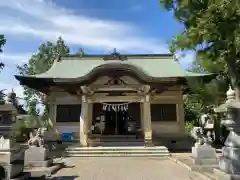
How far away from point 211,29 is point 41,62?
2783cm

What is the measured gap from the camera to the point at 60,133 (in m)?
17.2

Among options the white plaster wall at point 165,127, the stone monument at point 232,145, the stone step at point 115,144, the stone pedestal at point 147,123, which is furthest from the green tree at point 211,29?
the stone step at point 115,144

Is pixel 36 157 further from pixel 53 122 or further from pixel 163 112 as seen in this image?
pixel 163 112

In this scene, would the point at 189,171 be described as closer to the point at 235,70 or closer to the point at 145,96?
the point at 235,70

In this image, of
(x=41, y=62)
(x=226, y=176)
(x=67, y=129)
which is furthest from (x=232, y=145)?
(x=41, y=62)

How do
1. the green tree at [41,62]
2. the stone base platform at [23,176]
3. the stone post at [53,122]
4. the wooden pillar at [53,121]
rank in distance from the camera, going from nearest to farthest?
the stone base platform at [23,176] → the stone post at [53,122] → the wooden pillar at [53,121] → the green tree at [41,62]

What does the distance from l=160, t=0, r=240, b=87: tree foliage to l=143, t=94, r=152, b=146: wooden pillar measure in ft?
13.0

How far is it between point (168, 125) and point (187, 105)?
1135 centimetres

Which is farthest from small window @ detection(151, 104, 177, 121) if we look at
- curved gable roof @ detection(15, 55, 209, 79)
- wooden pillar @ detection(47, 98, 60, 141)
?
wooden pillar @ detection(47, 98, 60, 141)

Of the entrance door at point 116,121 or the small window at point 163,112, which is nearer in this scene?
the small window at point 163,112

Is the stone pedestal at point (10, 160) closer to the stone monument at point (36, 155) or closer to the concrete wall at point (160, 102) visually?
the stone monument at point (36, 155)

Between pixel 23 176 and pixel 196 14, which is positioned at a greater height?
pixel 196 14

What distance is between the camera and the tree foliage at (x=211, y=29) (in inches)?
369

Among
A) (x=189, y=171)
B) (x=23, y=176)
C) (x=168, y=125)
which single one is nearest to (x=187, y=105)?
(x=168, y=125)
